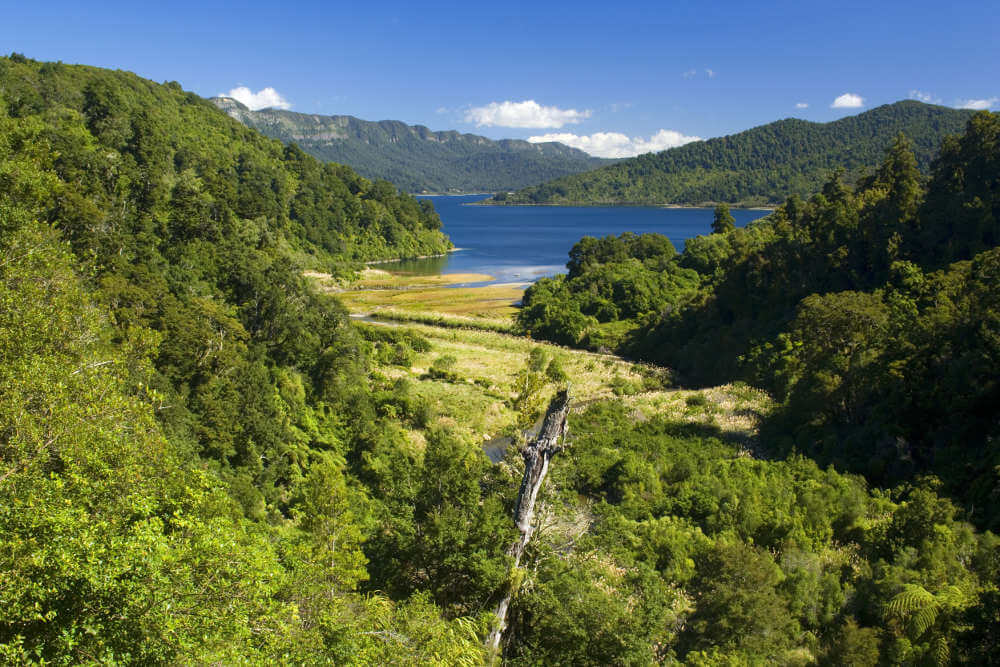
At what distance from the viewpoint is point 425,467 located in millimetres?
15406

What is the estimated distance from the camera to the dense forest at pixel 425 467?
26.8 ft

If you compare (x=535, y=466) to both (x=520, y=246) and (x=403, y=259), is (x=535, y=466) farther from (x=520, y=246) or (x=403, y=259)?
(x=520, y=246)

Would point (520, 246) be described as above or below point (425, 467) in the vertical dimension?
above

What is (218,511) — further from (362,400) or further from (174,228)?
(174,228)

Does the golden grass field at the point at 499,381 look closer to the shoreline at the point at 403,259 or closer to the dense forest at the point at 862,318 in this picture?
the dense forest at the point at 862,318

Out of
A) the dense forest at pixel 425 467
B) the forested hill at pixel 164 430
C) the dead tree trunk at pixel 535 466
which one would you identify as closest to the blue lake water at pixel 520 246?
the forested hill at pixel 164 430

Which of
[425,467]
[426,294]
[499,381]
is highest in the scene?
[425,467]

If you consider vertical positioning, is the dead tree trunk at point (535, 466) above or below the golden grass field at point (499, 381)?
above

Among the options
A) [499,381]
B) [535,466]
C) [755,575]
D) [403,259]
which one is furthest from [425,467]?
[403,259]

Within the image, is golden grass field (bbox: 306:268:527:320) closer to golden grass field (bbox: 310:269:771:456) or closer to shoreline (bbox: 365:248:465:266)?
golden grass field (bbox: 310:269:771:456)

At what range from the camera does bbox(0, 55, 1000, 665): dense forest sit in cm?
818

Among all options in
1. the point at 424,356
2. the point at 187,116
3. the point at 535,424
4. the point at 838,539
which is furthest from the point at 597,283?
the point at 187,116

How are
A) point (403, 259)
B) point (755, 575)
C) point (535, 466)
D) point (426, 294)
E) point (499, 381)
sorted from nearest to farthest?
1. point (535, 466)
2. point (755, 575)
3. point (499, 381)
4. point (426, 294)
5. point (403, 259)

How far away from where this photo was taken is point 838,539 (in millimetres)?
19047
